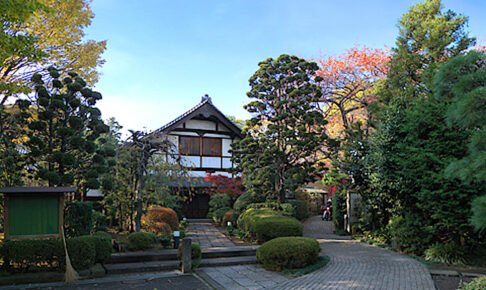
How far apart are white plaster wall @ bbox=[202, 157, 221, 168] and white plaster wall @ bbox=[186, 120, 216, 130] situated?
2.13 m

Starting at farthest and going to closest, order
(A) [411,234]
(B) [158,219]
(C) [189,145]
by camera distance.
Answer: (C) [189,145] → (B) [158,219] → (A) [411,234]

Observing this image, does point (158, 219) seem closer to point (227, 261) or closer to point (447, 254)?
point (227, 261)

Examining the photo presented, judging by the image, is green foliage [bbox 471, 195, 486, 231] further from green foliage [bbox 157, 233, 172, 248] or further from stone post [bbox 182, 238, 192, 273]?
green foliage [bbox 157, 233, 172, 248]

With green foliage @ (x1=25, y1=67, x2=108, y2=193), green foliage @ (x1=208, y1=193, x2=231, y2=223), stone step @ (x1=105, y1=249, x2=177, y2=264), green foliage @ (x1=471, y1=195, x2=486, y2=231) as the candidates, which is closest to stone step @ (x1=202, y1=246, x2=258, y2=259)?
stone step @ (x1=105, y1=249, x2=177, y2=264)

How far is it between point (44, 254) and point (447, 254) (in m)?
11.6

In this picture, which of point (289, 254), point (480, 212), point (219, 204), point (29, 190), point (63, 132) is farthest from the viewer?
point (219, 204)

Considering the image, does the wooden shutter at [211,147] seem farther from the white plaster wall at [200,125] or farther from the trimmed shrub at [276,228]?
the trimmed shrub at [276,228]

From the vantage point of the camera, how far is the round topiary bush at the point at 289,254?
9.35 m

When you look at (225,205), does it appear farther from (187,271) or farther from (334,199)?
(187,271)

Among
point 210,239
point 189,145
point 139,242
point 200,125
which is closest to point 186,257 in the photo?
point 139,242

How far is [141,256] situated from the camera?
33.6 feet

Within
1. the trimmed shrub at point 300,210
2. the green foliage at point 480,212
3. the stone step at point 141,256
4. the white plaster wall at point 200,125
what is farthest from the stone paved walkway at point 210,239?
the green foliage at point 480,212

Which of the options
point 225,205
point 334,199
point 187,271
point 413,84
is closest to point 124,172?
point 187,271

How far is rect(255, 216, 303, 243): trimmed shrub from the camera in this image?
12461mm
